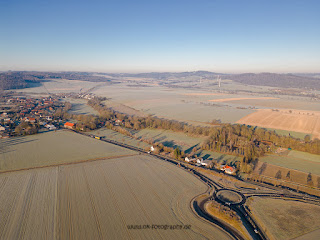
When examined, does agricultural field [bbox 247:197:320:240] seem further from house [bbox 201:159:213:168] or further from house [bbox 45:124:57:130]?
house [bbox 45:124:57:130]

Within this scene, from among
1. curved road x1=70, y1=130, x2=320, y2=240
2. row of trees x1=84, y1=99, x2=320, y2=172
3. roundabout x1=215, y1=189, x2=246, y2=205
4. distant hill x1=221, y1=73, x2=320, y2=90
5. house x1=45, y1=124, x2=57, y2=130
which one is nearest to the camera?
curved road x1=70, y1=130, x2=320, y2=240

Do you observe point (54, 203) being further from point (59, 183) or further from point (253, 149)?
point (253, 149)

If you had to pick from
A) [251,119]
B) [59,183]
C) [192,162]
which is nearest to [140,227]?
[59,183]

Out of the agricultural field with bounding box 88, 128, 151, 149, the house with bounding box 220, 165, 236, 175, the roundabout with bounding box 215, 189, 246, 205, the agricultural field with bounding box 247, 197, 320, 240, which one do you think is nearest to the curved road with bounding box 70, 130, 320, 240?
the roundabout with bounding box 215, 189, 246, 205

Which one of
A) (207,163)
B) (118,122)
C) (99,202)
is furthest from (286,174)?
(118,122)

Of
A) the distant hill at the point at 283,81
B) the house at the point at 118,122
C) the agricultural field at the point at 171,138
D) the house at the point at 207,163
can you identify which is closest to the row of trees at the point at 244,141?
the agricultural field at the point at 171,138

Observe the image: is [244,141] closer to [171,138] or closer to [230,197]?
[171,138]
